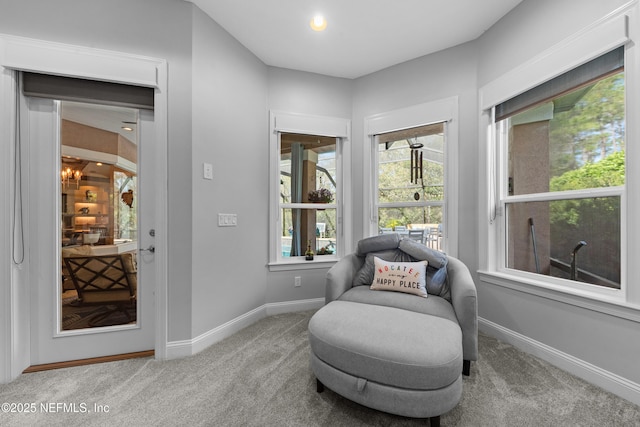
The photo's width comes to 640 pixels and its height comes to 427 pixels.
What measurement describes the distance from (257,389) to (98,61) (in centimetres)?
242

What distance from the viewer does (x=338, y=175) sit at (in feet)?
10.8

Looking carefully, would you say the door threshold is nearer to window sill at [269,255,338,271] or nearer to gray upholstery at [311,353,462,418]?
window sill at [269,255,338,271]

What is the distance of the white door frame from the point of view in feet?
5.85

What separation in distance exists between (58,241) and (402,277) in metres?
2.54

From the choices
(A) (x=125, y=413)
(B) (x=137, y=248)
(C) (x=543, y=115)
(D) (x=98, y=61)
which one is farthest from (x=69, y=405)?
(C) (x=543, y=115)

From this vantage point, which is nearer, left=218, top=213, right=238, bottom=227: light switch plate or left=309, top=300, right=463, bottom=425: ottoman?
left=309, top=300, right=463, bottom=425: ottoman

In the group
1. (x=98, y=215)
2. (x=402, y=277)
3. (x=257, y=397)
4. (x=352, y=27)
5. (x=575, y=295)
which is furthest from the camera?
(x=352, y=27)

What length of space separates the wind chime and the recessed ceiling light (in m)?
1.41

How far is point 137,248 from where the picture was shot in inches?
83.4

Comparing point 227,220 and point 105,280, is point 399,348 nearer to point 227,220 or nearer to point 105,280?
point 227,220

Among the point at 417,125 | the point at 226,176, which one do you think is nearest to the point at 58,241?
the point at 226,176

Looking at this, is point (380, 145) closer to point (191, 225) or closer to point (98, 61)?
point (191, 225)

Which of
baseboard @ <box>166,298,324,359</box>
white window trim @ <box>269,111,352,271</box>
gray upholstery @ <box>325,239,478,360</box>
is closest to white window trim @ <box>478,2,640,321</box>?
gray upholstery @ <box>325,239,478,360</box>

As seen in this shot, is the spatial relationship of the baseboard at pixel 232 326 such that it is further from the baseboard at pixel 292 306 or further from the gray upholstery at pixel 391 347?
the gray upholstery at pixel 391 347
